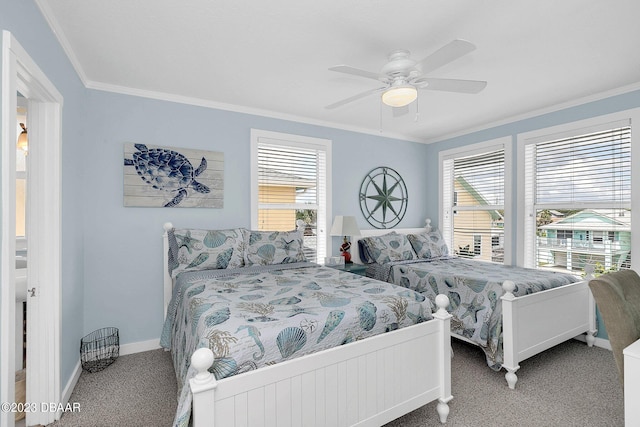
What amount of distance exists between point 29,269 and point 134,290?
3.65 ft

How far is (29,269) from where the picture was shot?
1965 mm

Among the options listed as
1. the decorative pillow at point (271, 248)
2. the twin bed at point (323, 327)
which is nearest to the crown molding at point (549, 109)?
the twin bed at point (323, 327)

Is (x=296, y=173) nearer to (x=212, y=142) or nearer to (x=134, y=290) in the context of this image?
(x=212, y=142)

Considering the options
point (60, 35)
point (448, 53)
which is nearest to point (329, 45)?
point (448, 53)

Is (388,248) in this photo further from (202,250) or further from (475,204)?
(202,250)

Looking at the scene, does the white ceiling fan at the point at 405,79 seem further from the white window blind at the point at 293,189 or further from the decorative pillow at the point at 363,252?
the decorative pillow at the point at 363,252

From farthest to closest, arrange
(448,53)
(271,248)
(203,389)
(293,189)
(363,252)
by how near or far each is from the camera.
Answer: (363,252) → (293,189) → (271,248) → (448,53) → (203,389)

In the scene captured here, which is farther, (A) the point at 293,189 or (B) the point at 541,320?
(A) the point at 293,189

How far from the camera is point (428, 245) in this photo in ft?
13.6

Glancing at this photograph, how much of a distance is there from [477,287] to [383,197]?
6.63ft

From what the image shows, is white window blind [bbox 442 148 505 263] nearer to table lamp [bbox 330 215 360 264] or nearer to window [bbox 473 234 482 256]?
window [bbox 473 234 482 256]

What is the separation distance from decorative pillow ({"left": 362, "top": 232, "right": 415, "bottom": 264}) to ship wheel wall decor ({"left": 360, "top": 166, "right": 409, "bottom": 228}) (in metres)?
0.47

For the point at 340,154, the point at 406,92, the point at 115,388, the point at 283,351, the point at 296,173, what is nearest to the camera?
the point at 283,351

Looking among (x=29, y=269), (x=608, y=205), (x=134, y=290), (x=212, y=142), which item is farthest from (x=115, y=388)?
(x=608, y=205)
